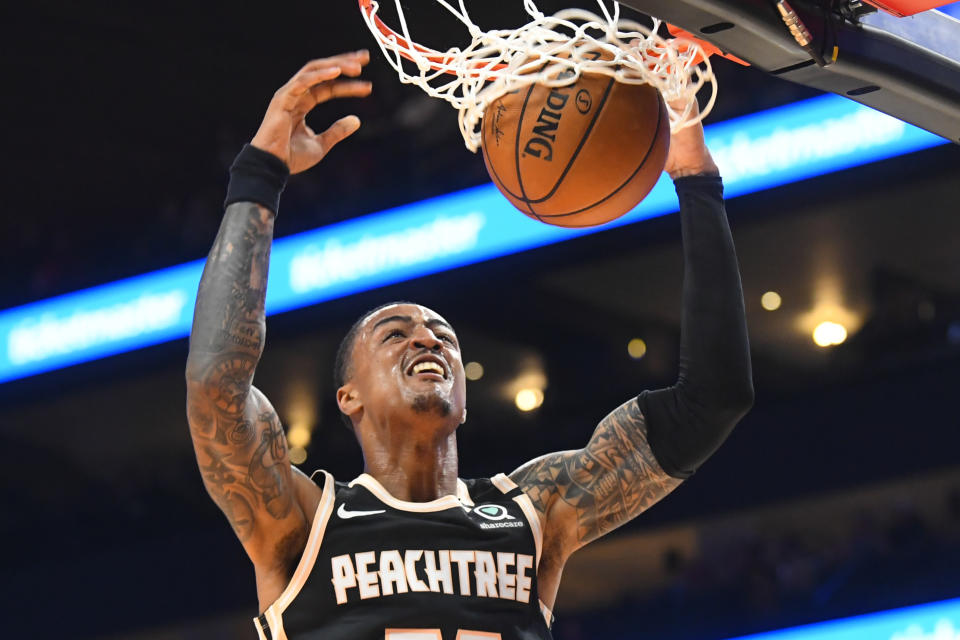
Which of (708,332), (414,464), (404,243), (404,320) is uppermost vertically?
(404,243)

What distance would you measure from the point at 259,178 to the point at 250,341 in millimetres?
319

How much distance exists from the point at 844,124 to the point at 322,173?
11.0 feet

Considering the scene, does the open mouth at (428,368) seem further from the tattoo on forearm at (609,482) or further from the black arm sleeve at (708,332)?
the black arm sleeve at (708,332)

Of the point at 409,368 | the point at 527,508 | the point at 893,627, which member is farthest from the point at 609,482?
the point at 893,627

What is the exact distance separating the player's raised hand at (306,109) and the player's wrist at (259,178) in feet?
0.05

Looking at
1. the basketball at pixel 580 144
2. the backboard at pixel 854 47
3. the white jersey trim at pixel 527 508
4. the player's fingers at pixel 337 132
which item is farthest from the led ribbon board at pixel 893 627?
the player's fingers at pixel 337 132

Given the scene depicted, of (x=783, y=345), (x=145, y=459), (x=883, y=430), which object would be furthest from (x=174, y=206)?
(x=883, y=430)

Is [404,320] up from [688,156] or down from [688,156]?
down

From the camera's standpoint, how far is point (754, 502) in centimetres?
730

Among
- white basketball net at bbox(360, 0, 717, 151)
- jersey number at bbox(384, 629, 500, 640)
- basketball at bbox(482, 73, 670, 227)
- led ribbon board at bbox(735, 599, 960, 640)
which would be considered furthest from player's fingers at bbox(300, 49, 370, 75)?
led ribbon board at bbox(735, 599, 960, 640)

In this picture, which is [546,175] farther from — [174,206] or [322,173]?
[174,206]

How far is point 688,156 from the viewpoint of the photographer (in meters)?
2.68

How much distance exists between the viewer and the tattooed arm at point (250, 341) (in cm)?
231

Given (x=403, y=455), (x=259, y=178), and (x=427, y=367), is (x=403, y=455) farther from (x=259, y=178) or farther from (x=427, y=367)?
(x=259, y=178)
